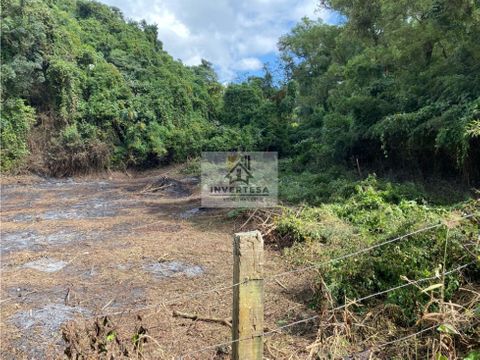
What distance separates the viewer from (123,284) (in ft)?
13.6

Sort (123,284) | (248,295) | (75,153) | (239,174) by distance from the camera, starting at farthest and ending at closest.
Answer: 1. (75,153)
2. (239,174)
3. (123,284)
4. (248,295)

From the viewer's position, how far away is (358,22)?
→ 12.1 meters

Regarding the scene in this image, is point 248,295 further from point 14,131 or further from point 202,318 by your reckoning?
point 14,131

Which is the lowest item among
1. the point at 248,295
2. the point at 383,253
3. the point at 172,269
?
the point at 172,269

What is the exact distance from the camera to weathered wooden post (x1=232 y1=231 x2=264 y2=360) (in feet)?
5.51

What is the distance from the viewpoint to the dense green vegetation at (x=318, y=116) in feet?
15.5

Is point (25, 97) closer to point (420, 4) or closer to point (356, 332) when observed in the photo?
point (420, 4)

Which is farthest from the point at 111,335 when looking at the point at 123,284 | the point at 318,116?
the point at 318,116

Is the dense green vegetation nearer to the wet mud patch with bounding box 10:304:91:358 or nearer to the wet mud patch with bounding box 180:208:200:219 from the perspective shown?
the wet mud patch with bounding box 180:208:200:219

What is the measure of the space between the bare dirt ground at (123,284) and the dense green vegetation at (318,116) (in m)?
0.94

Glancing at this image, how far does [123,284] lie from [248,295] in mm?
2856

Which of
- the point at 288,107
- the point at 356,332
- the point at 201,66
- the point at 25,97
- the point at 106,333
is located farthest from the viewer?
the point at 201,66

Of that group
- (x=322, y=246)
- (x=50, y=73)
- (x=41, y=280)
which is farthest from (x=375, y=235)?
(x=50, y=73)

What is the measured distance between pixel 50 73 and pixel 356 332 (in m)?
15.9
